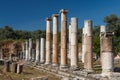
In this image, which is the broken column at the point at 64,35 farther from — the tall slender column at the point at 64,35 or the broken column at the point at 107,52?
the broken column at the point at 107,52

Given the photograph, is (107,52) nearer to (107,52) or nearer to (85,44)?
(107,52)

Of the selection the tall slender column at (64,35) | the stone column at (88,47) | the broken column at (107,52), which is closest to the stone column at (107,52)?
the broken column at (107,52)

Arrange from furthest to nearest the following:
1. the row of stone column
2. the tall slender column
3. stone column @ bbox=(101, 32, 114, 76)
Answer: the tall slender column
the row of stone column
stone column @ bbox=(101, 32, 114, 76)

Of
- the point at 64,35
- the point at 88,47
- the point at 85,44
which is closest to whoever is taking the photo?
the point at 88,47

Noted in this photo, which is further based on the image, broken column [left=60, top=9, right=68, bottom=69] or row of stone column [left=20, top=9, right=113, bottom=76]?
broken column [left=60, top=9, right=68, bottom=69]

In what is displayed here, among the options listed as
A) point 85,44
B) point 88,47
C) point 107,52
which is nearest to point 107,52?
point 107,52

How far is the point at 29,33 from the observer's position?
118812 millimetres

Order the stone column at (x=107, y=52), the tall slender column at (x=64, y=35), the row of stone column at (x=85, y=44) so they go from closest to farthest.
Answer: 1. the stone column at (x=107, y=52)
2. the row of stone column at (x=85, y=44)
3. the tall slender column at (x=64, y=35)

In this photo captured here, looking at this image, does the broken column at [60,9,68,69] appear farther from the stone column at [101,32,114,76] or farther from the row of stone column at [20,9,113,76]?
the stone column at [101,32,114,76]

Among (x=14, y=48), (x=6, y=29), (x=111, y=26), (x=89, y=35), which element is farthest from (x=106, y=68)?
(x=6, y=29)

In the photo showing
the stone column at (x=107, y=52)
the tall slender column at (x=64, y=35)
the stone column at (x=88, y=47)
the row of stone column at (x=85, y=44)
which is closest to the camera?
the stone column at (x=107, y=52)

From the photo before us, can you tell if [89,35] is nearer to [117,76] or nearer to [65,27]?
[65,27]

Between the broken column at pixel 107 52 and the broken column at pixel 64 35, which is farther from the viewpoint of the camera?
the broken column at pixel 64 35

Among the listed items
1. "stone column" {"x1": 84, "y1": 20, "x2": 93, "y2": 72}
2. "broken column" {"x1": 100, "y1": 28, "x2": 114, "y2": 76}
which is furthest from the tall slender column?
"broken column" {"x1": 100, "y1": 28, "x2": 114, "y2": 76}
